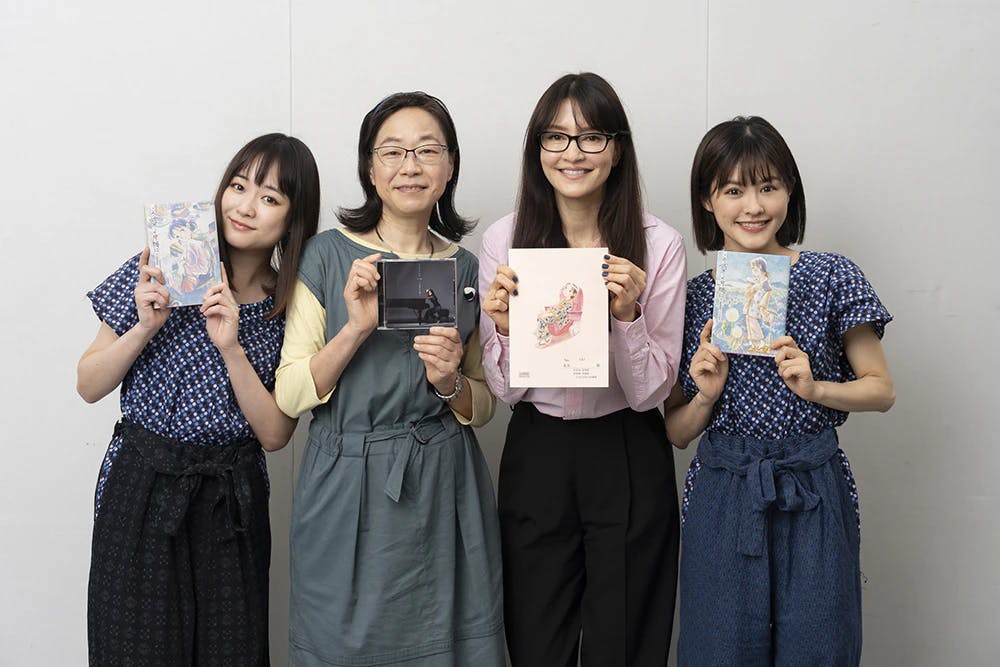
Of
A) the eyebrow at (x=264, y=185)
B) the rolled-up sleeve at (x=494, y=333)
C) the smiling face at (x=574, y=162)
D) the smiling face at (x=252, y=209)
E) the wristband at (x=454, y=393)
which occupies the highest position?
the smiling face at (x=574, y=162)

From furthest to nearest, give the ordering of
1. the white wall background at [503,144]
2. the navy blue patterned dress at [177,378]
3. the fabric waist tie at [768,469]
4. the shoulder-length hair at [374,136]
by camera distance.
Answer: the white wall background at [503,144] < the shoulder-length hair at [374,136] < the navy blue patterned dress at [177,378] < the fabric waist tie at [768,469]

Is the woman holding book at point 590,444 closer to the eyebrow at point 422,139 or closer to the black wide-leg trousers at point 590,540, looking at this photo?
the black wide-leg trousers at point 590,540

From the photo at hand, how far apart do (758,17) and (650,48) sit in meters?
0.36

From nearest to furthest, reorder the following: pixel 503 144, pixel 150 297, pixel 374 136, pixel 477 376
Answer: pixel 150 297 < pixel 374 136 < pixel 477 376 < pixel 503 144

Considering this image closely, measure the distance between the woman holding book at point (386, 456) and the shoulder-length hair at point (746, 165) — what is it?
0.63 m

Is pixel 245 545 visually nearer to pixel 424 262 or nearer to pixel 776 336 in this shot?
pixel 424 262

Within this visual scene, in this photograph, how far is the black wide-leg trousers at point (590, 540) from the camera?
6.63 feet

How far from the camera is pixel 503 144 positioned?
2.74 m

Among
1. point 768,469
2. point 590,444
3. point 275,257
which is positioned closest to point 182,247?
point 275,257

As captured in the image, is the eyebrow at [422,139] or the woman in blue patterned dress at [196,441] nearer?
the woman in blue patterned dress at [196,441]

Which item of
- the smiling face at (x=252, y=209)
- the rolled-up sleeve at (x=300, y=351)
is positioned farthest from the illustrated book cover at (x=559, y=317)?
the smiling face at (x=252, y=209)

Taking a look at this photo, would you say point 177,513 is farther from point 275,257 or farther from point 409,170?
point 409,170

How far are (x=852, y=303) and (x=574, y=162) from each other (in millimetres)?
708

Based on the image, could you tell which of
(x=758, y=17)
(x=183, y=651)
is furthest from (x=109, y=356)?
(x=758, y=17)
